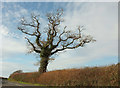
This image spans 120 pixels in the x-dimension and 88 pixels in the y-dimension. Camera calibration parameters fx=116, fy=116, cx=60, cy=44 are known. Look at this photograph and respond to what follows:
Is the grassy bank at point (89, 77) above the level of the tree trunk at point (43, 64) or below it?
below

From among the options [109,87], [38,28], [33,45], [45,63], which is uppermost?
[38,28]

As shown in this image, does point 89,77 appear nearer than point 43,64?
Yes

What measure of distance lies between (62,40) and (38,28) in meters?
5.73

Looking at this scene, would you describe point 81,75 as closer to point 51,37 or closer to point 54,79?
point 54,79

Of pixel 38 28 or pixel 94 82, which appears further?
pixel 38 28

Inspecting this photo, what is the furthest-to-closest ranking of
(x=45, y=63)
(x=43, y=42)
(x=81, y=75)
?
(x=43, y=42)
(x=45, y=63)
(x=81, y=75)

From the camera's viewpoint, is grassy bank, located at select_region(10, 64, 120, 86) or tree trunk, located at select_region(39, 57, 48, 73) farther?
tree trunk, located at select_region(39, 57, 48, 73)

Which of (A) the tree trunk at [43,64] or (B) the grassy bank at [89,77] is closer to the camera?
(B) the grassy bank at [89,77]

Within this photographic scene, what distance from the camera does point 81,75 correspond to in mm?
10992

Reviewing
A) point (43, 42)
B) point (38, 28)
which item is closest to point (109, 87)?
point (43, 42)

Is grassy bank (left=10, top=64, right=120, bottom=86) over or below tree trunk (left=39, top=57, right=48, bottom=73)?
below

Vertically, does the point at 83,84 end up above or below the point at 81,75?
Result: below

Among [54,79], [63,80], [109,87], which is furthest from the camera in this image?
[54,79]

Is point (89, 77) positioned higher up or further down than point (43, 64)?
further down
